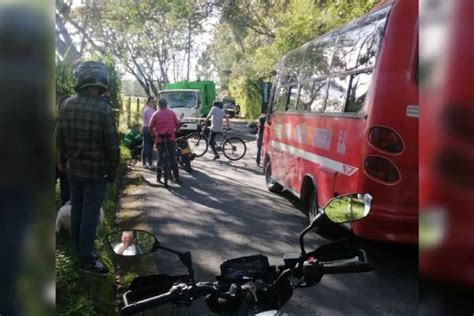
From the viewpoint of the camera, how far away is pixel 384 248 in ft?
19.3

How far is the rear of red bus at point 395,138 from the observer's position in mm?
4586

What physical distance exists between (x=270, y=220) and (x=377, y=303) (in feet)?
10.6

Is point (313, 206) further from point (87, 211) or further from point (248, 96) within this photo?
point (248, 96)

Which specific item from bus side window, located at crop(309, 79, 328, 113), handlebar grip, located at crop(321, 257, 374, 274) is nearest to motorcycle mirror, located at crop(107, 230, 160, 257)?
handlebar grip, located at crop(321, 257, 374, 274)

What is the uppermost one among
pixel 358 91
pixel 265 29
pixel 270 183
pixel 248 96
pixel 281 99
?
pixel 265 29

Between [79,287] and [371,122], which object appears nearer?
[79,287]

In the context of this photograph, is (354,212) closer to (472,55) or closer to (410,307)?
(472,55)

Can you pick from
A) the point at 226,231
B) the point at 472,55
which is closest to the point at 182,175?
the point at 226,231

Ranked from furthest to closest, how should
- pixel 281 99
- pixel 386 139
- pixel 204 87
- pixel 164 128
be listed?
pixel 204 87
pixel 164 128
pixel 281 99
pixel 386 139

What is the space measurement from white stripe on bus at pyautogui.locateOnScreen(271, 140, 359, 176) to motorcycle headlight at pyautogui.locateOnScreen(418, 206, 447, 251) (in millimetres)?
3753

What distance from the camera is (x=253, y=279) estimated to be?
1.90 metres

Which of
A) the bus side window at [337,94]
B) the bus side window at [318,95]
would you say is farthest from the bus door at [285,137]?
the bus side window at [337,94]

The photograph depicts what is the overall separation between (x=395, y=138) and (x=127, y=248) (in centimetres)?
326

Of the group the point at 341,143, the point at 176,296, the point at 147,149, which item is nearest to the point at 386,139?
the point at 341,143
